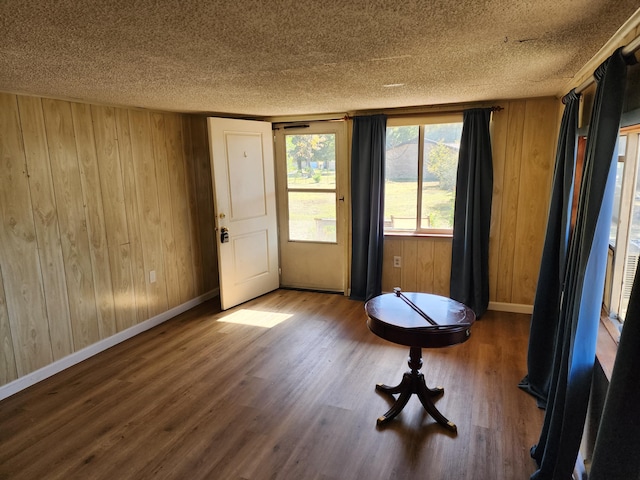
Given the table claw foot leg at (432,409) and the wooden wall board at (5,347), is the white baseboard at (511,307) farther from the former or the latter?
the wooden wall board at (5,347)

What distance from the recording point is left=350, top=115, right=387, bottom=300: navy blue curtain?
13.7ft

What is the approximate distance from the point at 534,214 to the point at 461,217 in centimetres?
68

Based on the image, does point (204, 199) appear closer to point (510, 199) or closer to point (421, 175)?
point (421, 175)

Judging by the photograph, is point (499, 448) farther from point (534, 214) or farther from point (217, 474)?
point (534, 214)

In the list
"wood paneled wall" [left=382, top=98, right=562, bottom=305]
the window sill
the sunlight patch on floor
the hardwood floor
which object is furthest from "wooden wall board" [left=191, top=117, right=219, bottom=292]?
"wood paneled wall" [left=382, top=98, right=562, bottom=305]

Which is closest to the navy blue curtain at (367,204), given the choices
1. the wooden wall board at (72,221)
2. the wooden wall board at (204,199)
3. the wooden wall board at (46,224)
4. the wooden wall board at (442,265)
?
the wooden wall board at (442,265)

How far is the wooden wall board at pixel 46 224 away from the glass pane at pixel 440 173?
3.41 meters

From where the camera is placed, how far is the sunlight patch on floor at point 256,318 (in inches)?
154

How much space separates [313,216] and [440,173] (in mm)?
1530

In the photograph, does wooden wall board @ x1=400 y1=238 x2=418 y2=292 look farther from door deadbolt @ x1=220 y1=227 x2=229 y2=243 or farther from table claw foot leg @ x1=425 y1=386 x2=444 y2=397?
door deadbolt @ x1=220 y1=227 x2=229 y2=243


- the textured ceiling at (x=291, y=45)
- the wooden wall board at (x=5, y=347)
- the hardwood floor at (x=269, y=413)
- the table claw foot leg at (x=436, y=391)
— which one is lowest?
the hardwood floor at (x=269, y=413)

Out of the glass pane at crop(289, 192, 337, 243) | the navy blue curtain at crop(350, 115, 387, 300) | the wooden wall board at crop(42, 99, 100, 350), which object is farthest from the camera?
the glass pane at crop(289, 192, 337, 243)

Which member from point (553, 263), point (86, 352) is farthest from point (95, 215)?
point (553, 263)

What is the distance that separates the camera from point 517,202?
12.7 ft
